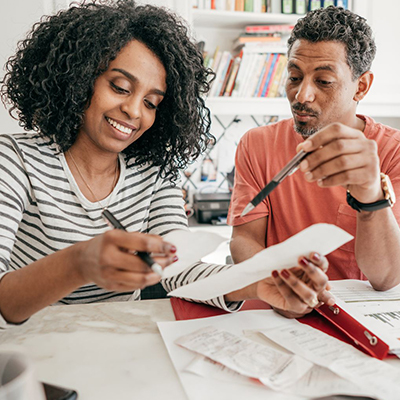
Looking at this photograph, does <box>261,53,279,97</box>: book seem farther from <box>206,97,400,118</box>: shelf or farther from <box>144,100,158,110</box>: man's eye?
<box>144,100,158,110</box>: man's eye

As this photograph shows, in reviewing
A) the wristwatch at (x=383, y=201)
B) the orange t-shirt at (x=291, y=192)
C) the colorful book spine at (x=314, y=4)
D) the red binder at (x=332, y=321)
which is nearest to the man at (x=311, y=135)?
the orange t-shirt at (x=291, y=192)

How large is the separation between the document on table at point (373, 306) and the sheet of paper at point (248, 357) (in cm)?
18

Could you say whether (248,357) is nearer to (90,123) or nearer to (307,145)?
(307,145)

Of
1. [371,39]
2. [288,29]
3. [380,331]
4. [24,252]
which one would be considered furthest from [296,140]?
[288,29]

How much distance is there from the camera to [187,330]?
0.85 meters

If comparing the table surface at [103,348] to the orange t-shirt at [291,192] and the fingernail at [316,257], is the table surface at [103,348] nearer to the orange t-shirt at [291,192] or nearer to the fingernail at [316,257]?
the fingernail at [316,257]

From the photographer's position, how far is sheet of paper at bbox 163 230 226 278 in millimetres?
705

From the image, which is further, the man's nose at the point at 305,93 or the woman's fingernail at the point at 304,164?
the man's nose at the point at 305,93

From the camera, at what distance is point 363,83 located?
4.64 feet

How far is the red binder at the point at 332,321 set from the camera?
0.77 m

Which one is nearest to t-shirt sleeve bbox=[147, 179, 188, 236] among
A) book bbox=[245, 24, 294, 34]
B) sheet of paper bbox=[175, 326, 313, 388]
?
sheet of paper bbox=[175, 326, 313, 388]

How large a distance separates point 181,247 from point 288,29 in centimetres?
205

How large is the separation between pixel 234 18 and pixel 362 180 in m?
1.74

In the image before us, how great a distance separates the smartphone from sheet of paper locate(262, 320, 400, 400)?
0.36 metres
